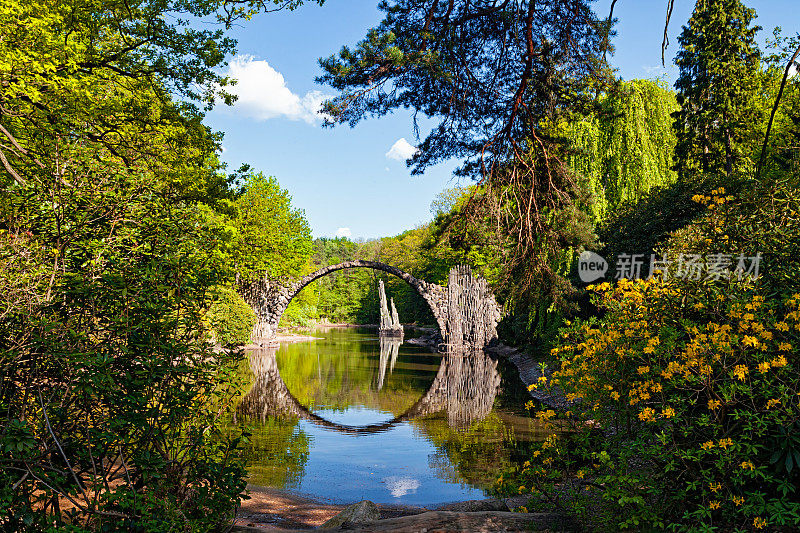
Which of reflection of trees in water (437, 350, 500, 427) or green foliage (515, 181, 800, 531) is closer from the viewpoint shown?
green foliage (515, 181, 800, 531)

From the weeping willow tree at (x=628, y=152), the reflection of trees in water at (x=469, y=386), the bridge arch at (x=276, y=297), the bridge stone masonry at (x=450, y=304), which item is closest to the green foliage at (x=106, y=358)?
the reflection of trees in water at (x=469, y=386)

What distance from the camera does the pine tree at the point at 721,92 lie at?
18109 mm

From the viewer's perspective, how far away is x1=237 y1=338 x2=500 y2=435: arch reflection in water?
1314 cm

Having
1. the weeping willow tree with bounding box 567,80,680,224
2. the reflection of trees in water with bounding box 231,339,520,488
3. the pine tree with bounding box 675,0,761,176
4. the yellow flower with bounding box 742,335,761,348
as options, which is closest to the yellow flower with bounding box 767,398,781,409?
the yellow flower with bounding box 742,335,761,348

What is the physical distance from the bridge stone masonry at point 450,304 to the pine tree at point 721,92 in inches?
460

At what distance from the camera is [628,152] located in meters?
17.6

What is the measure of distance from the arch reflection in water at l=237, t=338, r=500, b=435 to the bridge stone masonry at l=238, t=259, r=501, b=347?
15.1ft

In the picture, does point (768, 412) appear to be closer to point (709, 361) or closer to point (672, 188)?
point (709, 361)

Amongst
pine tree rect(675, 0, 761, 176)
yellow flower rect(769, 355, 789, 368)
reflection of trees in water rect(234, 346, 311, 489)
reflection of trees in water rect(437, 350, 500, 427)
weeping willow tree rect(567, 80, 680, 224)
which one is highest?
pine tree rect(675, 0, 761, 176)

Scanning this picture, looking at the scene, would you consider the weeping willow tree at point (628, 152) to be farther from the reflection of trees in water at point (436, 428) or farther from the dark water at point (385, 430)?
the dark water at point (385, 430)

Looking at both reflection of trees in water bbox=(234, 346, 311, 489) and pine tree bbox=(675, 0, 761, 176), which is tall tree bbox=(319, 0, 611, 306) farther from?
pine tree bbox=(675, 0, 761, 176)

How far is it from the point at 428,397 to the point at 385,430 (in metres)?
4.05

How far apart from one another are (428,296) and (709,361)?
2821 cm

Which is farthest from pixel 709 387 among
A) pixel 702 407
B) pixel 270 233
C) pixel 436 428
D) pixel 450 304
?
pixel 270 233
